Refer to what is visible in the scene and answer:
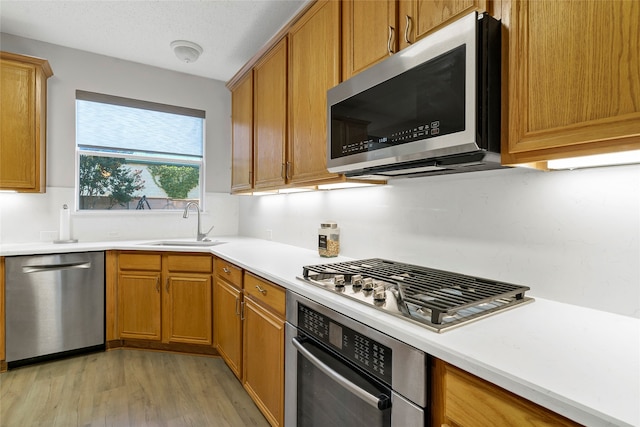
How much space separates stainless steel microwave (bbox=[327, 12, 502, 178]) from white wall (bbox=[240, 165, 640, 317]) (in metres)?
0.15

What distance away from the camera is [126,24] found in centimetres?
261

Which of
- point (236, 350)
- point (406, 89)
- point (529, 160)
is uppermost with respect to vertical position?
point (406, 89)

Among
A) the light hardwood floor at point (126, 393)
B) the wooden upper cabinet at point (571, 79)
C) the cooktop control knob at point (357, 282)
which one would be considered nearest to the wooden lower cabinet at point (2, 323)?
the light hardwood floor at point (126, 393)

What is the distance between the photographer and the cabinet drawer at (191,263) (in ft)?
8.72

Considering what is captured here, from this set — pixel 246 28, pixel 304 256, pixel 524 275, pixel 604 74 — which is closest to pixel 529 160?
pixel 604 74

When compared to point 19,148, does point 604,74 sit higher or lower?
lower

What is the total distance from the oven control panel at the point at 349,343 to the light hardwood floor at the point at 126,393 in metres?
0.94

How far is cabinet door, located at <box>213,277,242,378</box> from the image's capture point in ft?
7.06

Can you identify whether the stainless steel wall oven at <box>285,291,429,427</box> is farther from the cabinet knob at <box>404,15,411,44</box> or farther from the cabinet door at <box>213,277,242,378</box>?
the cabinet knob at <box>404,15,411,44</box>

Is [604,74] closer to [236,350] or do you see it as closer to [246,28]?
[236,350]

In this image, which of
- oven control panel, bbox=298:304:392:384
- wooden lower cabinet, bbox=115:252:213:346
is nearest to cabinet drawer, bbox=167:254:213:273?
wooden lower cabinet, bbox=115:252:213:346

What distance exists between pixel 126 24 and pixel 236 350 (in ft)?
8.74

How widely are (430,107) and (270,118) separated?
155 centimetres

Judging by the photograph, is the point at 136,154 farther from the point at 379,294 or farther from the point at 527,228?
the point at 527,228
